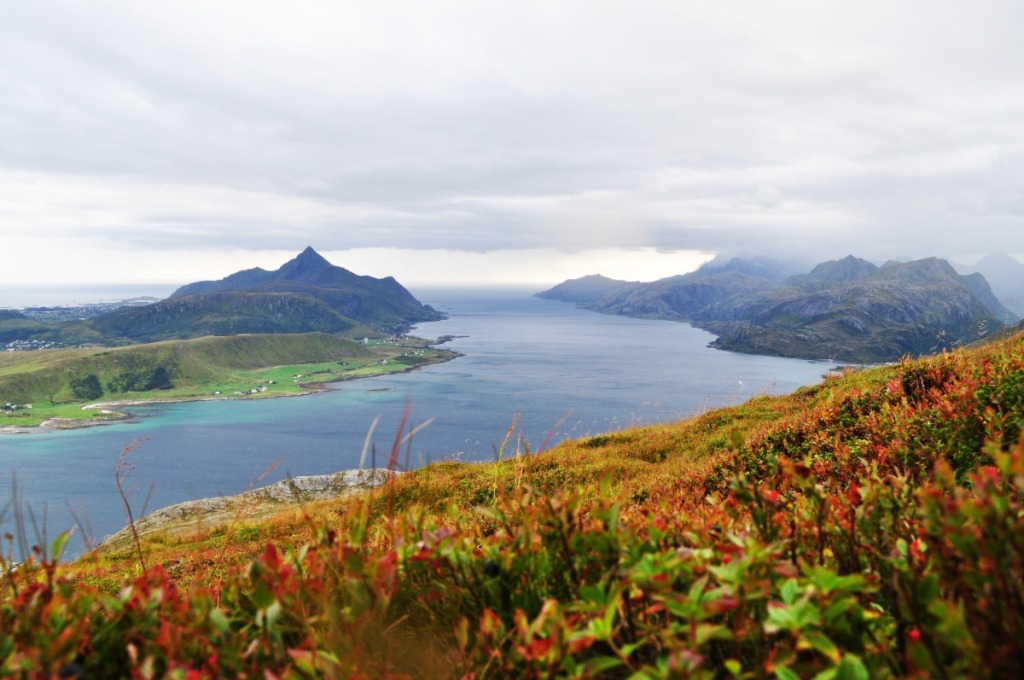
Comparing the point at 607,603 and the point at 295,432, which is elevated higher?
the point at 607,603

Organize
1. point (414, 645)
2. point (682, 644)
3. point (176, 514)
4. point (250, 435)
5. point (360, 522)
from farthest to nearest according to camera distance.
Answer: point (250, 435), point (176, 514), point (360, 522), point (414, 645), point (682, 644)

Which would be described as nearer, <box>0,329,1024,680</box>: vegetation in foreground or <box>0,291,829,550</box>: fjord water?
<box>0,329,1024,680</box>: vegetation in foreground

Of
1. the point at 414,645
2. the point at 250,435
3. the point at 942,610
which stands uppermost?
the point at 942,610

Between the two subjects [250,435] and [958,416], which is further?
[250,435]

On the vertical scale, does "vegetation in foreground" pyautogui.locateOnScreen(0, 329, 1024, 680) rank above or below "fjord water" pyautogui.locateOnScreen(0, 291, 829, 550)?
above

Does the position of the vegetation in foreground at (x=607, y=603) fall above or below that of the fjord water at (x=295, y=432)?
above

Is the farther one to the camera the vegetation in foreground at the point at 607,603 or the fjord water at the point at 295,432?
the fjord water at the point at 295,432

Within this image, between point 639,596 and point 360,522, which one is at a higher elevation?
point 360,522

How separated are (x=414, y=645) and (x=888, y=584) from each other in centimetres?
205

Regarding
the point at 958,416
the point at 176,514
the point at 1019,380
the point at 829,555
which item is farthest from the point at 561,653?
the point at 176,514

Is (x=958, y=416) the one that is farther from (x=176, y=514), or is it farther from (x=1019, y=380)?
(x=176, y=514)

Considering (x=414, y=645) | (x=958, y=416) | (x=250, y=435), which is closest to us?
(x=414, y=645)

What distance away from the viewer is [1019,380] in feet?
19.1

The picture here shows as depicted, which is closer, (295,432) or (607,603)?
(607,603)
